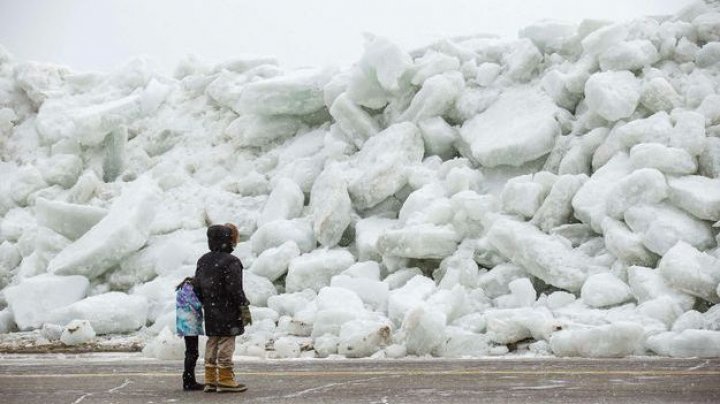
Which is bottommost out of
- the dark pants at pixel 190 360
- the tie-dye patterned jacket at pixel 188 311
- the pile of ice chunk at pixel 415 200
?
the dark pants at pixel 190 360

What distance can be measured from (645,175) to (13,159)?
38.0 ft

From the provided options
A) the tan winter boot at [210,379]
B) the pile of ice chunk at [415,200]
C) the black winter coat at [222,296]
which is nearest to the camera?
the black winter coat at [222,296]

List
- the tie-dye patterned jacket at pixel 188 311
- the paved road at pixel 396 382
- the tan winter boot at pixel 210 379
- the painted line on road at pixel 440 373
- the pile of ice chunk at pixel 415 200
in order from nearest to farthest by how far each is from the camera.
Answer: the paved road at pixel 396 382, the tan winter boot at pixel 210 379, the tie-dye patterned jacket at pixel 188 311, the painted line on road at pixel 440 373, the pile of ice chunk at pixel 415 200

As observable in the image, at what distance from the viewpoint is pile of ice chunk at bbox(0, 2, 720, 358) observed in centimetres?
868

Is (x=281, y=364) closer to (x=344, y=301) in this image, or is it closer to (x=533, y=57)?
(x=344, y=301)

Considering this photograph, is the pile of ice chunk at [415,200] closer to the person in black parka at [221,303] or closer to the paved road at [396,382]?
the paved road at [396,382]

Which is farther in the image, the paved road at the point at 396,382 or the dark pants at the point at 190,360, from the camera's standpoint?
the dark pants at the point at 190,360

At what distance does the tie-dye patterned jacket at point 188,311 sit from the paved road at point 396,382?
449mm

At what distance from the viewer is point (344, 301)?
934 centimetres

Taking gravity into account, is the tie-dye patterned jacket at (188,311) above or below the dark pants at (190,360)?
above

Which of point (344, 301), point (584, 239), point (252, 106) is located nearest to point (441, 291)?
point (344, 301)

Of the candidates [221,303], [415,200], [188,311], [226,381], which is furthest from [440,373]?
[415,200]

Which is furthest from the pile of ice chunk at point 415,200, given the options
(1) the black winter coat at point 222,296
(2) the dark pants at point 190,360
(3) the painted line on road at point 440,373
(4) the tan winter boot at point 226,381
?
(1) the black winter coat at point 222,296

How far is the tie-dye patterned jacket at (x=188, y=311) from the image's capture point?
596cm
